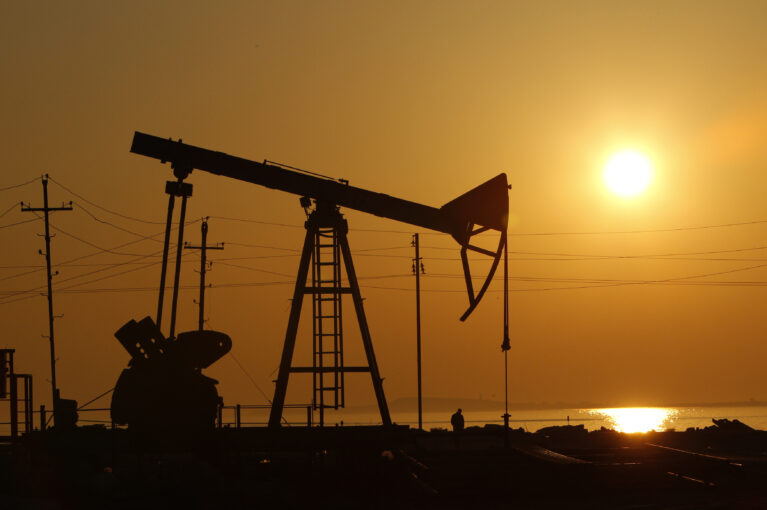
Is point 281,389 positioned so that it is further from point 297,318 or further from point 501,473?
point 501,473

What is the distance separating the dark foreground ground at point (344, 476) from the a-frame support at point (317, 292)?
1625 mm

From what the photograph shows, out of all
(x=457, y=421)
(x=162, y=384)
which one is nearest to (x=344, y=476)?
(x=162, y=384)

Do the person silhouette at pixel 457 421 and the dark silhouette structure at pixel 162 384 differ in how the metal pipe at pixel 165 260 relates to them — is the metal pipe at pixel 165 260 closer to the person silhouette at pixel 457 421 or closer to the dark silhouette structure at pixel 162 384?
the dark silhouette structure at pixel 162 384

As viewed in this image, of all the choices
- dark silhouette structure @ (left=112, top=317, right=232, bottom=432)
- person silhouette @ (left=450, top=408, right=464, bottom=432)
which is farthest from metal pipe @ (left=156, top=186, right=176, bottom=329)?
person silhouette @ (left=450, top=408, right=464, bottom=432)

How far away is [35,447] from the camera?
21.3m

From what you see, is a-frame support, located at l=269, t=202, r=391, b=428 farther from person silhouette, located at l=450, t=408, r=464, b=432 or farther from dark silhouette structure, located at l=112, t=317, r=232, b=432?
person silhouette, located at l=450, t=408, r=464, b=432

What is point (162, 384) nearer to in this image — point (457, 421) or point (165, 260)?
point (165, 260)

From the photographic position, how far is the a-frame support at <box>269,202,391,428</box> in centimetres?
2242

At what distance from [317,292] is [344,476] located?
4.66 m

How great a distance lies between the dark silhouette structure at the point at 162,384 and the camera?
773 inches

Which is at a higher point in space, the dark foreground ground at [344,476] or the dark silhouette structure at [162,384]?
the dark silhouette structure at [162,384]

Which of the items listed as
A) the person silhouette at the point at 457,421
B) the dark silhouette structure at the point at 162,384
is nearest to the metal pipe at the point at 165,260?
the dark silhouette structure at the point at 162,384

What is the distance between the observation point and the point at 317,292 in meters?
22.9

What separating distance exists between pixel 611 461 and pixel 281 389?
6.76m
